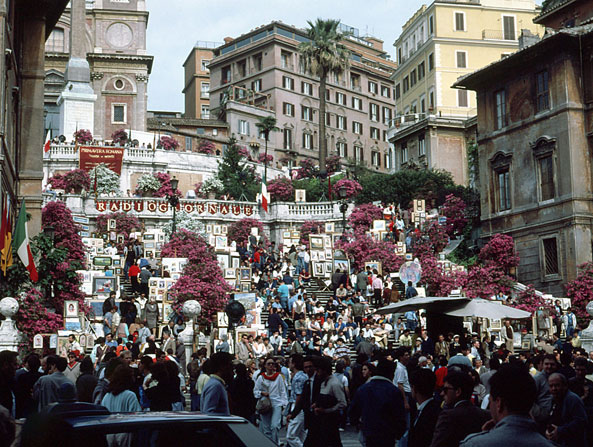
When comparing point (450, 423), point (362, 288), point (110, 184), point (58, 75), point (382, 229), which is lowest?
point (450, 423)

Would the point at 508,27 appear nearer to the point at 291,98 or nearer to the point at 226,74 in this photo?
the point at 291,98

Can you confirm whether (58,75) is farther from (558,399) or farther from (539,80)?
(558,399)

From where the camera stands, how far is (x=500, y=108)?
45.2 meters

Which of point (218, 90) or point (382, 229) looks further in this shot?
point (218, 90)

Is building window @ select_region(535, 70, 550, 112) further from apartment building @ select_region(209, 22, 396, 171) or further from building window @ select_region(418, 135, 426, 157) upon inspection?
apartment building @ select_region(209, 22, 396, 171)

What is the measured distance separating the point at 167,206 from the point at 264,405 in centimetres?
4099

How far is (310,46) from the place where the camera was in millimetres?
75375

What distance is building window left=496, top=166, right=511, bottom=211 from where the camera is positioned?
44281mm

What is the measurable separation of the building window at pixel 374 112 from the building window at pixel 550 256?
76.1 m

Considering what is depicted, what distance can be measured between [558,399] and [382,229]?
124ft

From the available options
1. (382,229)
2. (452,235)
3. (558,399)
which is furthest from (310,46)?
(558,399)

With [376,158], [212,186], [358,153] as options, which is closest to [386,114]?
[376,158]

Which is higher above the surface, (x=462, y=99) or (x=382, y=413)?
(x=462, y=99)

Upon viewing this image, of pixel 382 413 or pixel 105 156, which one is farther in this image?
pixel 105 156
